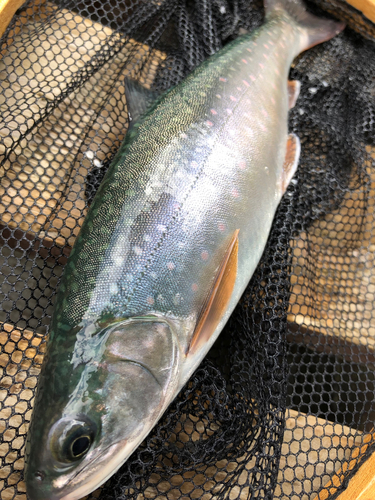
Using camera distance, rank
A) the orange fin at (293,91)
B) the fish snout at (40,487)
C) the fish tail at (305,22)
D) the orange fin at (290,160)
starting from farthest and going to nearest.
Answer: the fish tail at (305,22), the orange fin at (293,91), the orange fin at (290,160), the fish snout at (40,487)

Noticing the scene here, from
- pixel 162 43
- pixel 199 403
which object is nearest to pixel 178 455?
pixel 199 403

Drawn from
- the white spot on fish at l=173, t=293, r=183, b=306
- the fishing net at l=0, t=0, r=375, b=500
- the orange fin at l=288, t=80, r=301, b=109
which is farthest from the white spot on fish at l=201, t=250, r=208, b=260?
the orange fin at l=288, t=80, r=301, b=109

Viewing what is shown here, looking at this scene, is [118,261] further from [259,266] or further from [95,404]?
[259,266]

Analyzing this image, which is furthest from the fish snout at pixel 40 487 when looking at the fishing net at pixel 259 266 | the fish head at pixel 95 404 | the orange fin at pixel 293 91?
the orange fin at pixel 293 91

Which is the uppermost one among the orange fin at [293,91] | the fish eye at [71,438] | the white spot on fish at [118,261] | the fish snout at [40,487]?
the orange fin at [293,91]

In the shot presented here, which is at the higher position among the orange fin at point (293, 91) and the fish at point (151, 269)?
the orange fin at point (293, 91)

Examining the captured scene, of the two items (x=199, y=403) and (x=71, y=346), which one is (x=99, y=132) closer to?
(x=71, y=346)

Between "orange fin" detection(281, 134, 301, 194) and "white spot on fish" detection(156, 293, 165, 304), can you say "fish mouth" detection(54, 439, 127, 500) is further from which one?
"orange fin" detection(281, 134, 301, 194)

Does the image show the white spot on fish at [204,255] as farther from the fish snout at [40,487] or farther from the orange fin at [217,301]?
the fish snout at [40,487]
